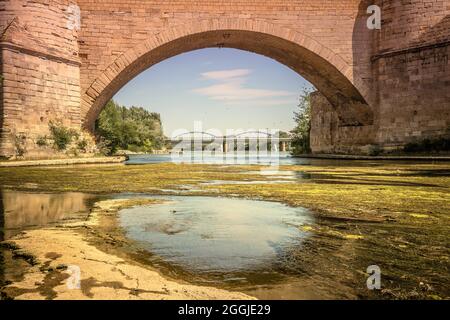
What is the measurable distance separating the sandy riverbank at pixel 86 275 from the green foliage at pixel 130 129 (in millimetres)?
27026

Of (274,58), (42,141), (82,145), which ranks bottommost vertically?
(82,145)

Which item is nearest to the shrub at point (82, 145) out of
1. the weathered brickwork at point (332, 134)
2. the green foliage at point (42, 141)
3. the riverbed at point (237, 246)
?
the green foliage at point (42, 141)

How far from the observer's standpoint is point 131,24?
15.2 metres

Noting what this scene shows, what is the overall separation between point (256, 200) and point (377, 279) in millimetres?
2606

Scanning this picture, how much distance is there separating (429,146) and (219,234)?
1495 cm

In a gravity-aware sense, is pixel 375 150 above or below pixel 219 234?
above

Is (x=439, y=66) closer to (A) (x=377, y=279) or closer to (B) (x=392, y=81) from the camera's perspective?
(B) (x=392, y=81)

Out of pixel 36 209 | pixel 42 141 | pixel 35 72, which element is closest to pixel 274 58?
pixel 35 72

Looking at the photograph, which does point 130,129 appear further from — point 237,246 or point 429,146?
point 237,246

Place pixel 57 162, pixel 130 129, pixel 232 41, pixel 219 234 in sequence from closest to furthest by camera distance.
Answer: pixel 219 234
pixel 57 162
pixel 232 41
pixel 130 129

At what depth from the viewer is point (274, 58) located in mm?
19172

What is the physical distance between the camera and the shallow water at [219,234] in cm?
184

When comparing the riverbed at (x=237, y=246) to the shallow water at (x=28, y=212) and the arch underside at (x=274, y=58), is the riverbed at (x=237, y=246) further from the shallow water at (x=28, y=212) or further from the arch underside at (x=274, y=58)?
the arch underside at (x=274, y=58)
